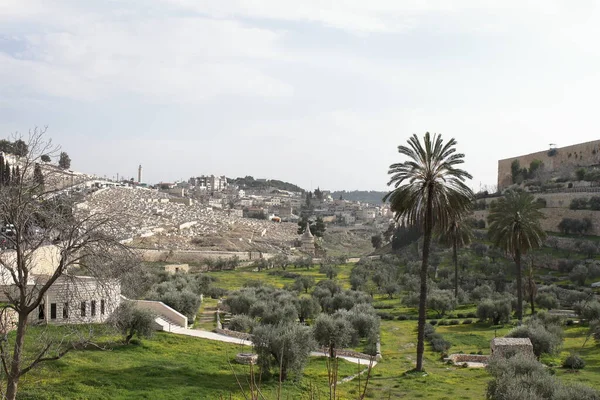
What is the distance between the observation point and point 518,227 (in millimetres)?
32656

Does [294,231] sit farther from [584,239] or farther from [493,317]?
[493,317]

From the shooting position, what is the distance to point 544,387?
15.2 meters

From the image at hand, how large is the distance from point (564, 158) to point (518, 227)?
72.2 metres

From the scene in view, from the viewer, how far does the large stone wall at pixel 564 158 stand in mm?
90369

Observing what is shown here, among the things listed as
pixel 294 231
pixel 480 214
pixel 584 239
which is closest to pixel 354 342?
pixel 584 239

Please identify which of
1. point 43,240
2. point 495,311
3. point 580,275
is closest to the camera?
point 43,240

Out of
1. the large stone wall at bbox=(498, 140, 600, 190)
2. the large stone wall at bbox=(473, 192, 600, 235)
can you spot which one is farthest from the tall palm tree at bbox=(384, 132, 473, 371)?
the large stone wall at bbox=(498, 140, 600, 190)

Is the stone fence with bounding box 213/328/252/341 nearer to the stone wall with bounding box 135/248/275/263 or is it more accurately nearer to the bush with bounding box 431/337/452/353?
the bush with bounding box 431/337/452/353

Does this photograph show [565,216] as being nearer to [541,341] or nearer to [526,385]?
[541,341]

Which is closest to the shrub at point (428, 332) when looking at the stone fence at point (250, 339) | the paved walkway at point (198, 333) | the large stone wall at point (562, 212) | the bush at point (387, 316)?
the stone fence at point (250, 339)

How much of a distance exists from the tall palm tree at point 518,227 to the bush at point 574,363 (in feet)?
30.9

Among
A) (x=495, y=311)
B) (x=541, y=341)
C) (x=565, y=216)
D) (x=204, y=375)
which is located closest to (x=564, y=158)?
(x=565, y=216)

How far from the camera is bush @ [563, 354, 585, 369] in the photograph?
22922mm

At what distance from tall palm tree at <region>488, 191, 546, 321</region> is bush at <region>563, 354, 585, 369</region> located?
9427 mm
